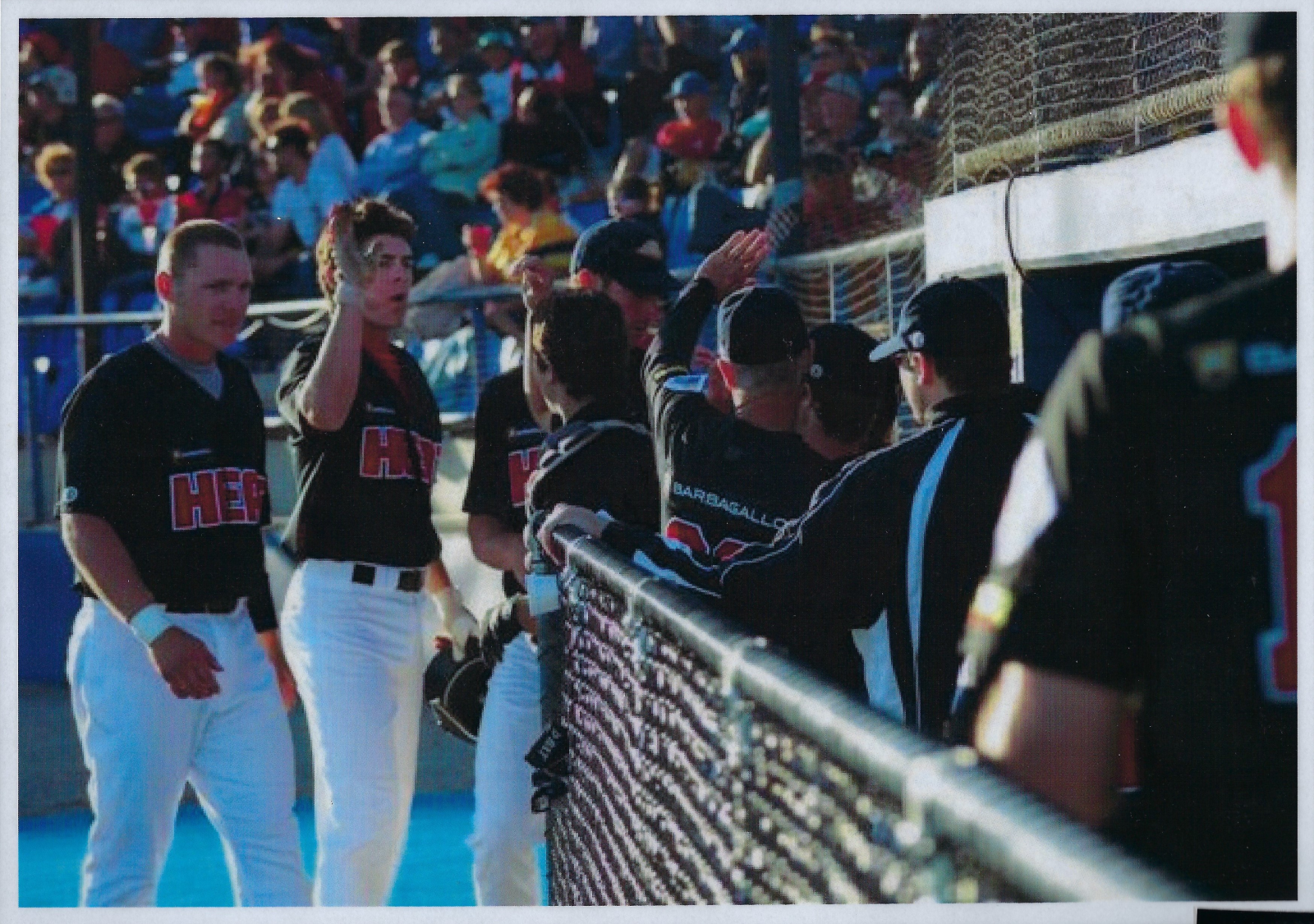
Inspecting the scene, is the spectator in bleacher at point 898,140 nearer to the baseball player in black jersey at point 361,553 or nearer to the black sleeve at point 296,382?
the baseball player in black jersey at point 361,553

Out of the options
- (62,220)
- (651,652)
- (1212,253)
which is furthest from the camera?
(62,220)

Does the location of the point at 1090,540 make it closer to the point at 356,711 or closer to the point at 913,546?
the point at 913,546

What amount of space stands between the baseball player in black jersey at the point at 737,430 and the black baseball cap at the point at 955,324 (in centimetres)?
53

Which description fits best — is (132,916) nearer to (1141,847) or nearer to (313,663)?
(313,663)

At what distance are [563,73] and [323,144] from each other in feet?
3.81

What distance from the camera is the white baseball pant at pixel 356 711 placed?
3.88m

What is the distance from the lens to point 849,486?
257 cm

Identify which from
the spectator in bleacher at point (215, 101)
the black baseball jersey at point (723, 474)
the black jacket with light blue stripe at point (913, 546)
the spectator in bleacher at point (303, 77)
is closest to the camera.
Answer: the black jacket with light blue stripe at point (913, 546)

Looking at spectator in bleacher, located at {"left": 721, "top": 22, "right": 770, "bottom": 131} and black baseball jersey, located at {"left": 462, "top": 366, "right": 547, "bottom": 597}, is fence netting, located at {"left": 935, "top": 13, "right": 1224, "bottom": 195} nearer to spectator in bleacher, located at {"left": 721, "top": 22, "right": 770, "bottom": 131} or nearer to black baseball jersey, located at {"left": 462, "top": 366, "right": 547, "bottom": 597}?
spectator in bleacher, located at {"left": 721, "top": 22, "right": 770, "bottom": 131}

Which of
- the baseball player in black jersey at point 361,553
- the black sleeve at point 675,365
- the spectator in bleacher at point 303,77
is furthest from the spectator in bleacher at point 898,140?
the spectator in bleacher at point 303,77

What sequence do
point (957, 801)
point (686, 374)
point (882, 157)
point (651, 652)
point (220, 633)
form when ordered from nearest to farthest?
point (957, 801)
point (651, 652)
point (686, 374)
point (220, 633)
point (882, 157)

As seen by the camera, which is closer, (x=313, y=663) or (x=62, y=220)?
(x=313, y=663)

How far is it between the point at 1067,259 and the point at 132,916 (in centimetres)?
213

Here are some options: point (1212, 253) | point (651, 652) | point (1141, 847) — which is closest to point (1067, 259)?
point (1212, 253)
